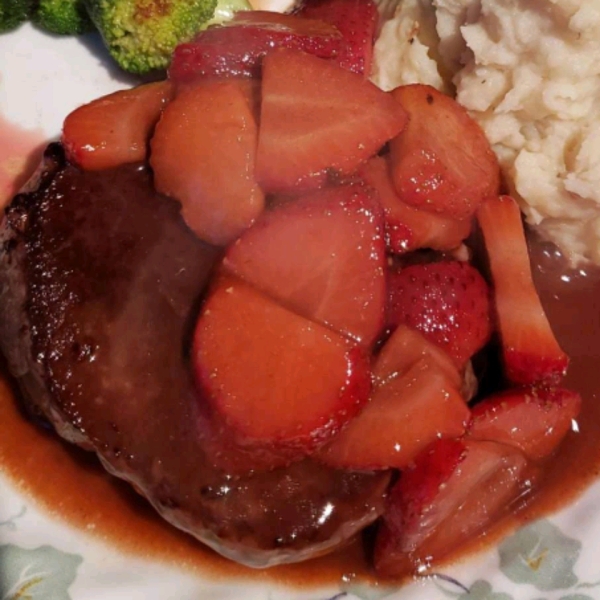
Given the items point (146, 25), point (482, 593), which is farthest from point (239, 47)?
point (482, 593)

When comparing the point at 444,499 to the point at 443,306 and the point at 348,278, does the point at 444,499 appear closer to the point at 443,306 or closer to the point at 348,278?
the point at 443,306

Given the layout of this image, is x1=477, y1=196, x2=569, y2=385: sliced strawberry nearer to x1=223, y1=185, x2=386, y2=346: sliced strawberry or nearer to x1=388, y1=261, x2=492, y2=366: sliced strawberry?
x1=388, y1=261, x2=492, y2=366: sliced strawberry

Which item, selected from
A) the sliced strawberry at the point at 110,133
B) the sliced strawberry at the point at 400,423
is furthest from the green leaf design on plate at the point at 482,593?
the sliced strawberry at the point at 110,133

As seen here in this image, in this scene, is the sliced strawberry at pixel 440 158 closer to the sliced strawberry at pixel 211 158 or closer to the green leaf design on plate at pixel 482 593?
the sliced strawberry at pixel 211 158

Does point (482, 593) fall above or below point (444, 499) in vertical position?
below

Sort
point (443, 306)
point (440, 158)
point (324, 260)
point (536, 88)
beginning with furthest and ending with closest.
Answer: point (536, 88)
point (440, 158)
point (443, 306)
point (324, 260)

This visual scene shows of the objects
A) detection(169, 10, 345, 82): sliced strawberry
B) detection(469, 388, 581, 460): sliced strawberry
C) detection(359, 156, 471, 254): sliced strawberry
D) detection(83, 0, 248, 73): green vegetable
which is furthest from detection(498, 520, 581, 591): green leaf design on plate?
detection(83, 0, 248, 73): green vegetable

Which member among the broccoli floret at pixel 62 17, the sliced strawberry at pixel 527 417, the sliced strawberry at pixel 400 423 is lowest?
the sliced strawberry at pixel 527 417

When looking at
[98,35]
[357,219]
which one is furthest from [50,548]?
[98,35]
